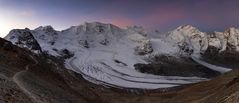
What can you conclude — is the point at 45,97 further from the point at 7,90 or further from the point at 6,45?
the point at 6,45

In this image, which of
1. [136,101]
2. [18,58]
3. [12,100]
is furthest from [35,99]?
[136,101]

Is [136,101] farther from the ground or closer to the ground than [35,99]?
closer to the ground

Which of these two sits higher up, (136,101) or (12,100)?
(12,100)

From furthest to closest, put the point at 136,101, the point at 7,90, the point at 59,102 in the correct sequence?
the point at 136,101 → the point at 59,102 → the point at 7,90

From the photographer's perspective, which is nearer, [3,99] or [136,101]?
[3,99]

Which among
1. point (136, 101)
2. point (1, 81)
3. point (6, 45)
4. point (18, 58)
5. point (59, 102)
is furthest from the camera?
point (136, 101)

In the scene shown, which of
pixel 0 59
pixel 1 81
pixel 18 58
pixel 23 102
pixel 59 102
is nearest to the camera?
pixel 23 102

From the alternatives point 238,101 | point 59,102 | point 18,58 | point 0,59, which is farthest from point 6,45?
point 238,101

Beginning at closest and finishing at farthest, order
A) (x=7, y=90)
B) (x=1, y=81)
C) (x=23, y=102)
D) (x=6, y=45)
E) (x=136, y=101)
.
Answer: (x=23, y=102) → (x=7, y=90) → (x=1, y=81) → (x=6, y=45) → (x=136, y=101)

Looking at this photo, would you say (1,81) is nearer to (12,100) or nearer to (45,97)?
(45,97)
